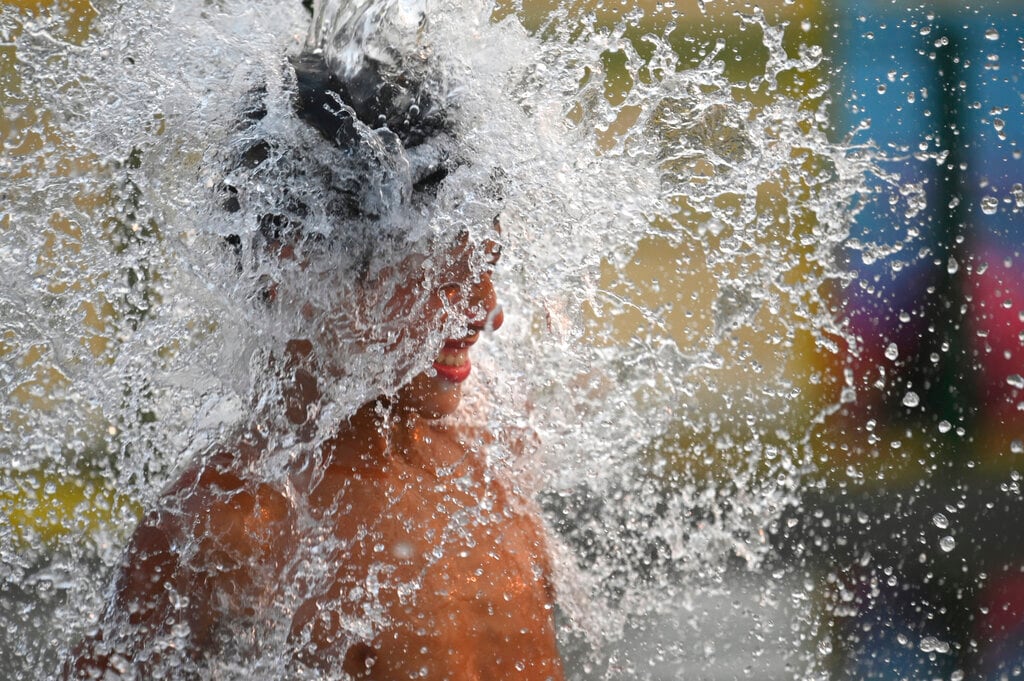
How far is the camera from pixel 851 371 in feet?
14.4

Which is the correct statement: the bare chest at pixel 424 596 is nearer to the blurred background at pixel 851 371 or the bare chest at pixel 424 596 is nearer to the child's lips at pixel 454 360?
the child's lips at pixel 454 360

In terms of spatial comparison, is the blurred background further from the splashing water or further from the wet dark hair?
the wet dark hair

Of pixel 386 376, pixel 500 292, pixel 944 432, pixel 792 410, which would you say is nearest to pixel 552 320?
pixel 500 292

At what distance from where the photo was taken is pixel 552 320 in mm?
2072

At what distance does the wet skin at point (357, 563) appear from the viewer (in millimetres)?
1346

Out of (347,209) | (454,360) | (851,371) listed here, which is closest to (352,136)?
(347,209)

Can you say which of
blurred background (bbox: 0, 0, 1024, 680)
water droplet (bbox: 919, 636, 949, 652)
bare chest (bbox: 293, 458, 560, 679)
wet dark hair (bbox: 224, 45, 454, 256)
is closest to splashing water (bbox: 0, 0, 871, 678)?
wet dark hair (bbox: 224, 45, 454, 256)

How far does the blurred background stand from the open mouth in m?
2.20

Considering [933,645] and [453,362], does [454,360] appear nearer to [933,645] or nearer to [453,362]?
[453,362]

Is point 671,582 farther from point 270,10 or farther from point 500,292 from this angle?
point 270,10

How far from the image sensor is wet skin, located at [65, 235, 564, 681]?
4.42 feet

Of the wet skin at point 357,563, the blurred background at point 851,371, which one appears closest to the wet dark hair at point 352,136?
the wet skin at point 357,563

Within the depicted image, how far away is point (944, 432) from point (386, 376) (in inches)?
136

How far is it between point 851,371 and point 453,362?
3.22m
